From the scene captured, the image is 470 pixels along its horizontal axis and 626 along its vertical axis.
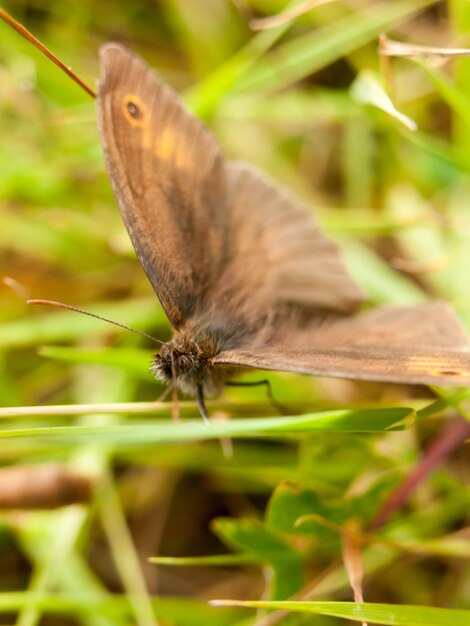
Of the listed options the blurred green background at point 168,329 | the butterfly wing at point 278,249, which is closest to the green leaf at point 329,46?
the blurred green background at point 168,329

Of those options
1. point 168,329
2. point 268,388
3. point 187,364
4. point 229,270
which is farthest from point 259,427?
point 168,329

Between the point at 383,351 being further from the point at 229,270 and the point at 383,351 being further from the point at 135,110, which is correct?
the point at 135,110

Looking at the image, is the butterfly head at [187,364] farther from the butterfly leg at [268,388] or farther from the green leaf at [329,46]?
the green leaf at [329,46]

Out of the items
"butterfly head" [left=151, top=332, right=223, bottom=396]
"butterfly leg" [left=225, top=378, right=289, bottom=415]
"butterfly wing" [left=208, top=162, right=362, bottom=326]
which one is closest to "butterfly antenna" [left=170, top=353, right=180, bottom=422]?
"butterfly head" [left=151, top=332, right=223, bottom=396]

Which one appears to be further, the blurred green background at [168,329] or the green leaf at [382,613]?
the blurred green background at [168,329]

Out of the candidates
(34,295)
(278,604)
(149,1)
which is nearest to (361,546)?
(278,604)

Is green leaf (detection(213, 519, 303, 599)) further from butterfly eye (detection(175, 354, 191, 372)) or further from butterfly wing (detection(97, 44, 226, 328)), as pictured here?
butterfly wing (detection(97, 44, 226, 328))
